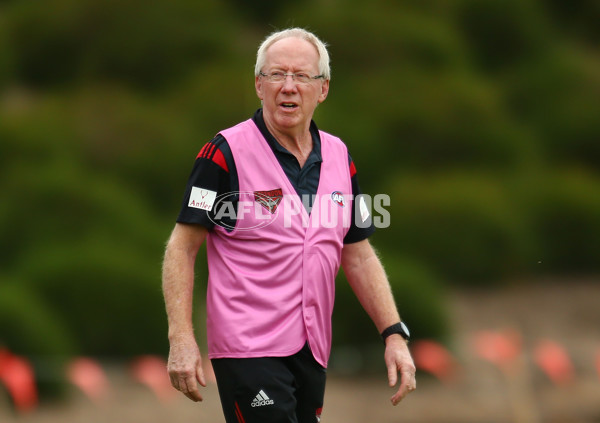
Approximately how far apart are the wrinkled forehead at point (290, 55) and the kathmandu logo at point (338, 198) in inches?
17.9

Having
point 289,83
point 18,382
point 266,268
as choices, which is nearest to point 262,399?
point 266,268

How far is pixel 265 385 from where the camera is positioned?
147 inches

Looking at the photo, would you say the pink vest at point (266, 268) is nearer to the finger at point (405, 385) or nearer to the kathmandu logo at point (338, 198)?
the kathmandu logo at point (338, 198)

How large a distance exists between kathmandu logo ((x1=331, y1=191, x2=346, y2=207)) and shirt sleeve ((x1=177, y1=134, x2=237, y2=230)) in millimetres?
390

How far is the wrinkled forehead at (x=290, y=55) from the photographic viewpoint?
155 inches

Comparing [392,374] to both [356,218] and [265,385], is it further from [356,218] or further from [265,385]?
[356,218]

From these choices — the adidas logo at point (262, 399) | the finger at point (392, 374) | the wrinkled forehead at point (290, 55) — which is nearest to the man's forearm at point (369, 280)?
the finger at point (392, 374)

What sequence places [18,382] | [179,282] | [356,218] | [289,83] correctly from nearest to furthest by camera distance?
[179,282] < [289,83] < [356,218] < [18,382]

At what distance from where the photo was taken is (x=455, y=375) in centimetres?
1302

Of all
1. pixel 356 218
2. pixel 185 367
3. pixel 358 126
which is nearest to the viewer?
pixel 185 367

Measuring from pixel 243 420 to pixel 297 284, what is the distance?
0.50 metres

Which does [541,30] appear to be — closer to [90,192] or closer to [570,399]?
[570,399]

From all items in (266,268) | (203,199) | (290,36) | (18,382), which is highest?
(290,36)

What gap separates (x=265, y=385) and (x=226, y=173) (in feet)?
2.42
